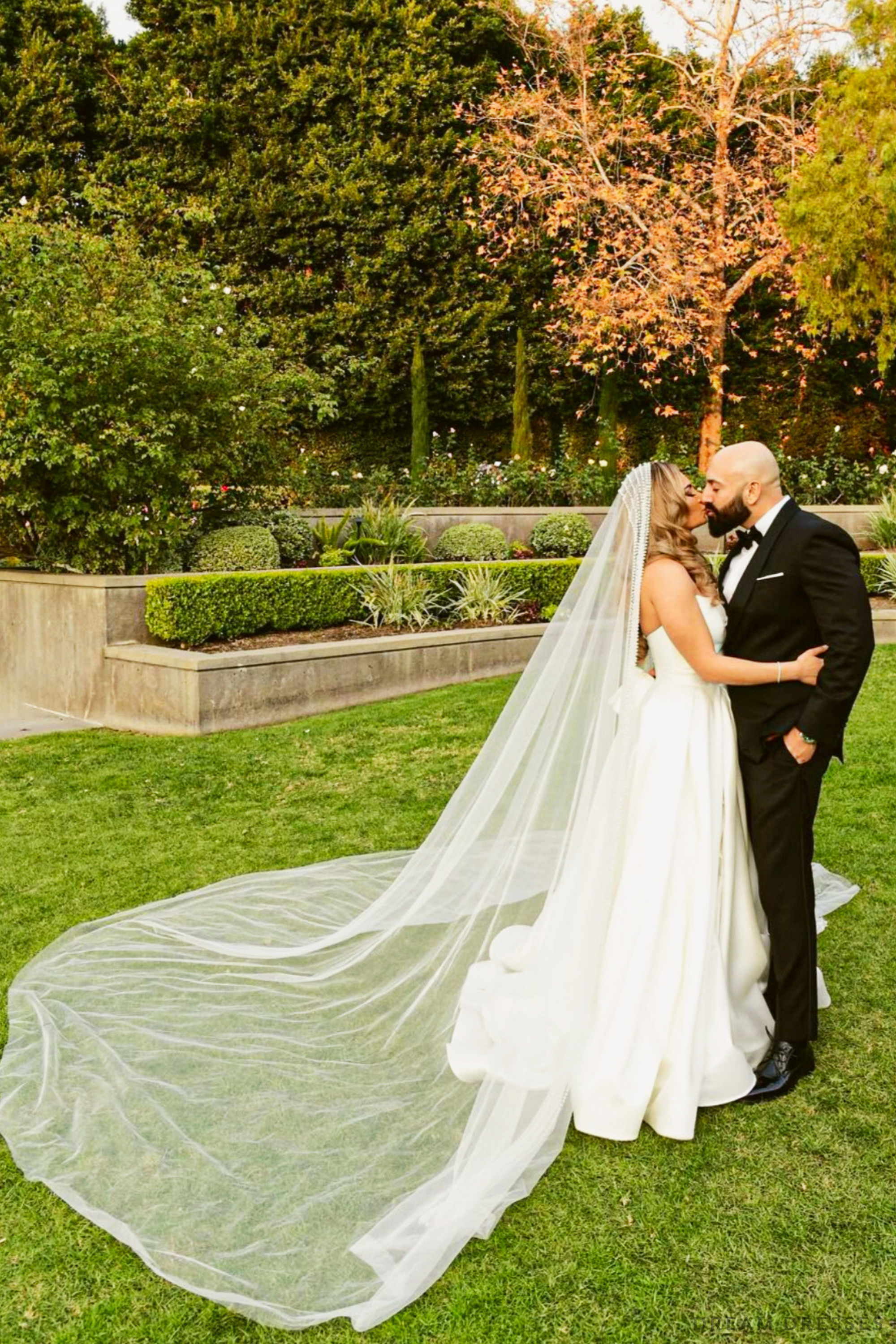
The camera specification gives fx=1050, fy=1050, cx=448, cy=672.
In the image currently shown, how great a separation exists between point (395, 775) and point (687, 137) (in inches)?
534

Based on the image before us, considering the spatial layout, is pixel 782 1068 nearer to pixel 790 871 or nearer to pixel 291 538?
pixel 790 871

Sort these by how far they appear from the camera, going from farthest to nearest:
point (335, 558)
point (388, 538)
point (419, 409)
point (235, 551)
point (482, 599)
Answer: point (419, 409) → point (388, 538) → point (335, 558) → point (482, 599) → point (235, 551)

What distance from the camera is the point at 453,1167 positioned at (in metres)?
2.61

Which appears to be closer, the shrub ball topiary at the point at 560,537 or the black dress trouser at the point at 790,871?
the black dress trouser at the point at 790,871

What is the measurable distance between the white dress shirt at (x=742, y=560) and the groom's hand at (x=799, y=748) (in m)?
0.46

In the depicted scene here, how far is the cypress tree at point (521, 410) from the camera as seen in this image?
16000 millimetres

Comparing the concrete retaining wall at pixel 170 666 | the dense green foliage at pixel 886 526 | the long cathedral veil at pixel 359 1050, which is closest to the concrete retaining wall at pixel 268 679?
the concrete retaining wall at pixel 170 666

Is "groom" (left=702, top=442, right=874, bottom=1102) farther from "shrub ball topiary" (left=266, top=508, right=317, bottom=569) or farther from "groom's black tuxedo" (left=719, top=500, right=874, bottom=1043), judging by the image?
"shrub ball topiary" (left=266, top=508, right=317, bottom=569)

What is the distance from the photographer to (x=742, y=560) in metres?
3.16

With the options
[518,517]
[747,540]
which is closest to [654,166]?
[518,517]

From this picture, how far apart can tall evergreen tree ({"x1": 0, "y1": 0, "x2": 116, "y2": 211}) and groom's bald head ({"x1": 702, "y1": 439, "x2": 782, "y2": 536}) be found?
14.8 metres

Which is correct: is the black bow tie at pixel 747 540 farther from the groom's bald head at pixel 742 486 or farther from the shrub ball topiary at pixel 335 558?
the shrub ball topiary at pixel 335 558

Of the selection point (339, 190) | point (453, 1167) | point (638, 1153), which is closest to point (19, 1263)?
point (453, 1167)

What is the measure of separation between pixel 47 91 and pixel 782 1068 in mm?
17305
